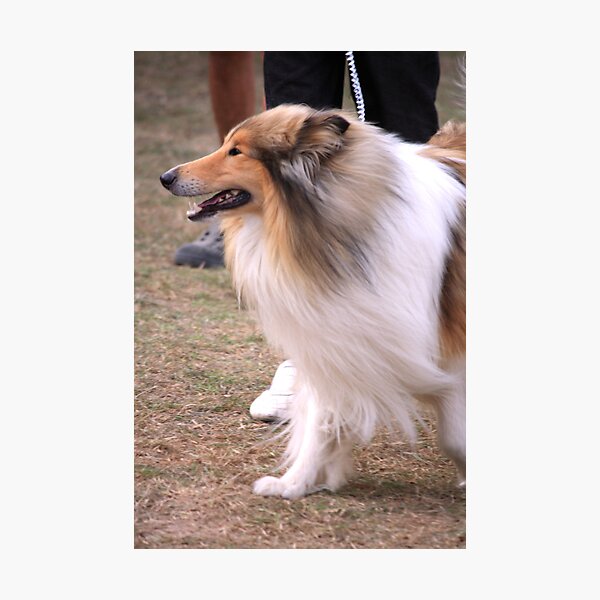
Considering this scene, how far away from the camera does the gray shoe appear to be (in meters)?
6.05

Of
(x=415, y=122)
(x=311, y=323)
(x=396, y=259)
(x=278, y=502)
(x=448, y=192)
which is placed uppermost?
(x=415, y=122)

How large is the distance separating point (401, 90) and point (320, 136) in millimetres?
1034

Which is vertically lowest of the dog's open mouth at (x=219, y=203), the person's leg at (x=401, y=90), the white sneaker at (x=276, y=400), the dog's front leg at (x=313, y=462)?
the dog's front leg at (x=313, y=462)

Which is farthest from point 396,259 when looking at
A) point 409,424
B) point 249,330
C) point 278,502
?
point 249,330

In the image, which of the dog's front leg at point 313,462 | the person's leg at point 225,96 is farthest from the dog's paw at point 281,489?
the person's leg at point 225,96

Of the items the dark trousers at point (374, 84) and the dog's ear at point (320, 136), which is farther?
the dark trousers at point (374, 84)

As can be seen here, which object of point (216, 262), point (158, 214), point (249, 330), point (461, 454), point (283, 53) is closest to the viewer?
point (461, 454)

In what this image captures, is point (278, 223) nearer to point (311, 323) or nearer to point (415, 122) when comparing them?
point (311, 323)

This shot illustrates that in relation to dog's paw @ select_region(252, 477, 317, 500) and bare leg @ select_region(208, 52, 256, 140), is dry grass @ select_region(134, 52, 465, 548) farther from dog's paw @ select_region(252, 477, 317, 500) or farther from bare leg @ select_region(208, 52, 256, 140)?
bare leg @ select_region(208, 52, 256, 140)

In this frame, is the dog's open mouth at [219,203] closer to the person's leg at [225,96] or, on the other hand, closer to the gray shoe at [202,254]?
the person's leg at [225,96]

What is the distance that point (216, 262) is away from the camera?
6.07 meters

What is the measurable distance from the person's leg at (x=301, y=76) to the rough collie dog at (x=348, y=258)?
637mm

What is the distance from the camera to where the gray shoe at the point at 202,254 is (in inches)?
238

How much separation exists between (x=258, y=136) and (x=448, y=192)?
628 millimetres
